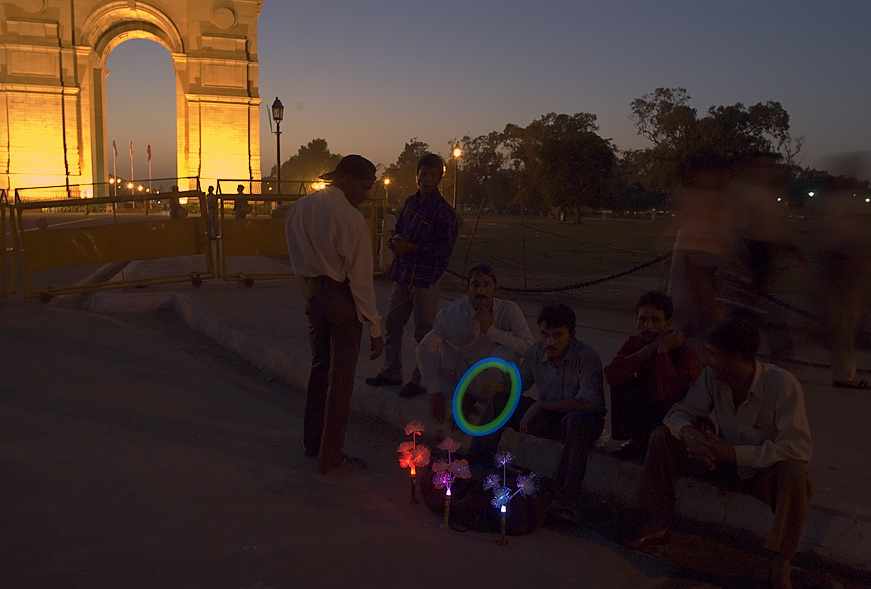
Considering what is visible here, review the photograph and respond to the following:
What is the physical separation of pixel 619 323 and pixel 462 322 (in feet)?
16.3

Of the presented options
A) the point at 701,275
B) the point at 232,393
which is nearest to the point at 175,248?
the point at 232,393

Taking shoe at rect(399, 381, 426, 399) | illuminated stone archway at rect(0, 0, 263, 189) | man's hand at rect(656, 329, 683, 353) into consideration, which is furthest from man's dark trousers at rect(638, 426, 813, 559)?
illuminated stone archway at rect(0, 0, 263, 189)

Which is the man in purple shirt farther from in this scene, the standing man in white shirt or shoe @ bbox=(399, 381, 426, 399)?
the standing man in white shirt

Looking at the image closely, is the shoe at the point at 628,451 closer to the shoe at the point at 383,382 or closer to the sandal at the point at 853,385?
the shoe at the point at 383,382

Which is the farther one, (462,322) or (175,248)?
(175,248)

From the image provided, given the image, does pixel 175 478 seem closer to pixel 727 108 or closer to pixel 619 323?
pixel 619 323

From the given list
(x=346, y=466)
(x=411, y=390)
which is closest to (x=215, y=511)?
(x=346, y=466)

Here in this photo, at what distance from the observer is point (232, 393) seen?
20.9 ft

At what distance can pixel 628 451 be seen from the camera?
414cm

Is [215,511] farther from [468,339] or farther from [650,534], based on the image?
[650,534]

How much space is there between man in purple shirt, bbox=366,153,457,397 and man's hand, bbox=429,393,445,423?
0.76 meters

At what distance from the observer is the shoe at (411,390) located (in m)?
5.47

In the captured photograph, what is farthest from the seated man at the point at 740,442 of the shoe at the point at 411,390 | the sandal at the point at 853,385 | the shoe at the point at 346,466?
the sandal at the point at 853,385

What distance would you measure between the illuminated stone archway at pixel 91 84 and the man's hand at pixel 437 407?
38.8 m
